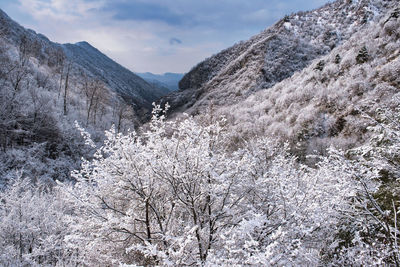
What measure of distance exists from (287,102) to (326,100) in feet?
19.8

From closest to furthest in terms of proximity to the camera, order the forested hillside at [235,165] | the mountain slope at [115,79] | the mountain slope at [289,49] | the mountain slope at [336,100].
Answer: the forested hillside at [235,165]
the mountain slope at [336,100]
the mountain slope at [289,49]
the mountain slope at [115,79]

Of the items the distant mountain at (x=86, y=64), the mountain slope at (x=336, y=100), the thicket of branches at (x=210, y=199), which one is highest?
the distant mountain at (x=86, y=64)

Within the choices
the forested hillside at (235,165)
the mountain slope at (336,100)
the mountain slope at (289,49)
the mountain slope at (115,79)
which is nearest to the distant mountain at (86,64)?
the mountain slope at (115,79)

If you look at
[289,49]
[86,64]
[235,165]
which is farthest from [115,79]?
[235,165]

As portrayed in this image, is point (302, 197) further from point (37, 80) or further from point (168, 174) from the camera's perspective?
point (37, 80)

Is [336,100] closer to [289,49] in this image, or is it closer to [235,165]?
[235,165]

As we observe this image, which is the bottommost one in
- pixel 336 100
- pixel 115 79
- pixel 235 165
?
pixel 235 165

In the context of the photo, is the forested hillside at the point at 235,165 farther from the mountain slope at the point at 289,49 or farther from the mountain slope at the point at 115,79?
the mountain slope at the point at 115,79

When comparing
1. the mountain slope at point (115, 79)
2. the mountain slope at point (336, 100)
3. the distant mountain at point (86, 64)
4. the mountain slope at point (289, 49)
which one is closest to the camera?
the mountain slope at point (336, 100)

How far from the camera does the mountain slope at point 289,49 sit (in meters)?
44.4

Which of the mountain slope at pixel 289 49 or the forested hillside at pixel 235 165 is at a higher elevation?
the mountain slope at pixel 289 49

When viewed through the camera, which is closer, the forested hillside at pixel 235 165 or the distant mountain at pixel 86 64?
the forested hillside at pixel 235 165

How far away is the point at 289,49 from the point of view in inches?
1971

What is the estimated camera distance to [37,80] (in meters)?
31.3
